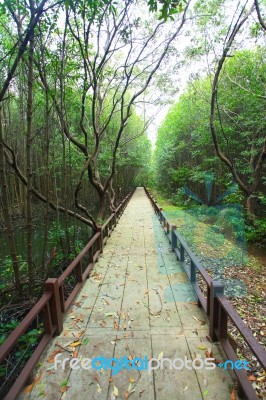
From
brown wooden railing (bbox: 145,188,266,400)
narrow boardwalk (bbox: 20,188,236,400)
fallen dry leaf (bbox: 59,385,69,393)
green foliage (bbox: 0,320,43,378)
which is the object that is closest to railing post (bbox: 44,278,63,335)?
narrow boardwalk (bbox: 20,188,236,400)

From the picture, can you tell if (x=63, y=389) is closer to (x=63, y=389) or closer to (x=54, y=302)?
(x=63, y=389)

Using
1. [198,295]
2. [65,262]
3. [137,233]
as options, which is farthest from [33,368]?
[137,233]

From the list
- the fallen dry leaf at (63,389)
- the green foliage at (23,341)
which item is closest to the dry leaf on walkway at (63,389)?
the fallen dry leaf at (63,389)

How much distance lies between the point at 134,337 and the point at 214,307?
3.06 ft

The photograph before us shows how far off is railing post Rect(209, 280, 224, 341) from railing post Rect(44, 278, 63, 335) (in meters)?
1.69

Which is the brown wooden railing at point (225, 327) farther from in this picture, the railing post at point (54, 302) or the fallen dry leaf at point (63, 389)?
the railing post at point (54, 302)

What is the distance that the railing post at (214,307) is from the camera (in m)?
2.40

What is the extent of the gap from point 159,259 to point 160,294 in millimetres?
1494

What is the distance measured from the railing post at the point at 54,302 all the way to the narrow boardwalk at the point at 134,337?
13cm

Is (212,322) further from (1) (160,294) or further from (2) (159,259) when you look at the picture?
(2) (159,259)

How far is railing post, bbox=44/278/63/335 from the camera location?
99.7 inches

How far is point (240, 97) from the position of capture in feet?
28.1

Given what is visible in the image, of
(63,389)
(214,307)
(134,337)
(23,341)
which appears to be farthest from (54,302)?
(214,307)

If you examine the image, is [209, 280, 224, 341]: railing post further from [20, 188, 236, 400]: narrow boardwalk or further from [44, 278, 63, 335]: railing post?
[44, 278, 63, 335]: railing post
